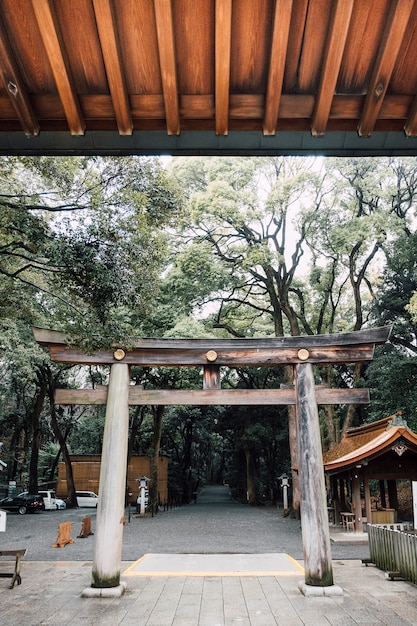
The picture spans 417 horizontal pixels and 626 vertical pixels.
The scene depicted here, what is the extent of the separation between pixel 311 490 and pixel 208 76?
710 centimetres

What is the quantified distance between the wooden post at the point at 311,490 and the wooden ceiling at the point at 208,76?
19.2 feet

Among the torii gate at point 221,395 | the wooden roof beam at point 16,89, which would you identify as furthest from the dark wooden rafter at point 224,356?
Result: the wooden roof beam at point 16,89

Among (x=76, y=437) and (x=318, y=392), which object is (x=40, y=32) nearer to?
(x=318, y=392)

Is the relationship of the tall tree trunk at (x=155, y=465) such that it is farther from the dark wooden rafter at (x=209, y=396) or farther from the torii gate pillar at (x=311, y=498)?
the torii gate pillar at (x=311, y=498)

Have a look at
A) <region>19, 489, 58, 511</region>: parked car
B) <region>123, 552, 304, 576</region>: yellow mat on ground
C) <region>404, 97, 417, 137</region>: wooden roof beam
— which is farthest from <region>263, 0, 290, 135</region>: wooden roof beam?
<region>19, 489, 58, 511</region>: parked car

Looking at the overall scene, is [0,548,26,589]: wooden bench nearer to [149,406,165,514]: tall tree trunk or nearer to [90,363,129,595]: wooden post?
[90,363,129,595]: wooden post

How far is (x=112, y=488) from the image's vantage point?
809 centimetres

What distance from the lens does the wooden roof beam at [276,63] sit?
2631 mm

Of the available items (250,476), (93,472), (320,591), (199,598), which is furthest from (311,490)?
(93,472)

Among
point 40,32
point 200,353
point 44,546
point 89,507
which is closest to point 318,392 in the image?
point 200,353

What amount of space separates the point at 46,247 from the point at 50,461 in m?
32.7

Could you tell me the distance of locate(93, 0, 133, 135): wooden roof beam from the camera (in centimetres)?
267

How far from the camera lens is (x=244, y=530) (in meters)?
17.6

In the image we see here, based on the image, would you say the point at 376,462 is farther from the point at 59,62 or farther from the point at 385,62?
the point at 59,62
